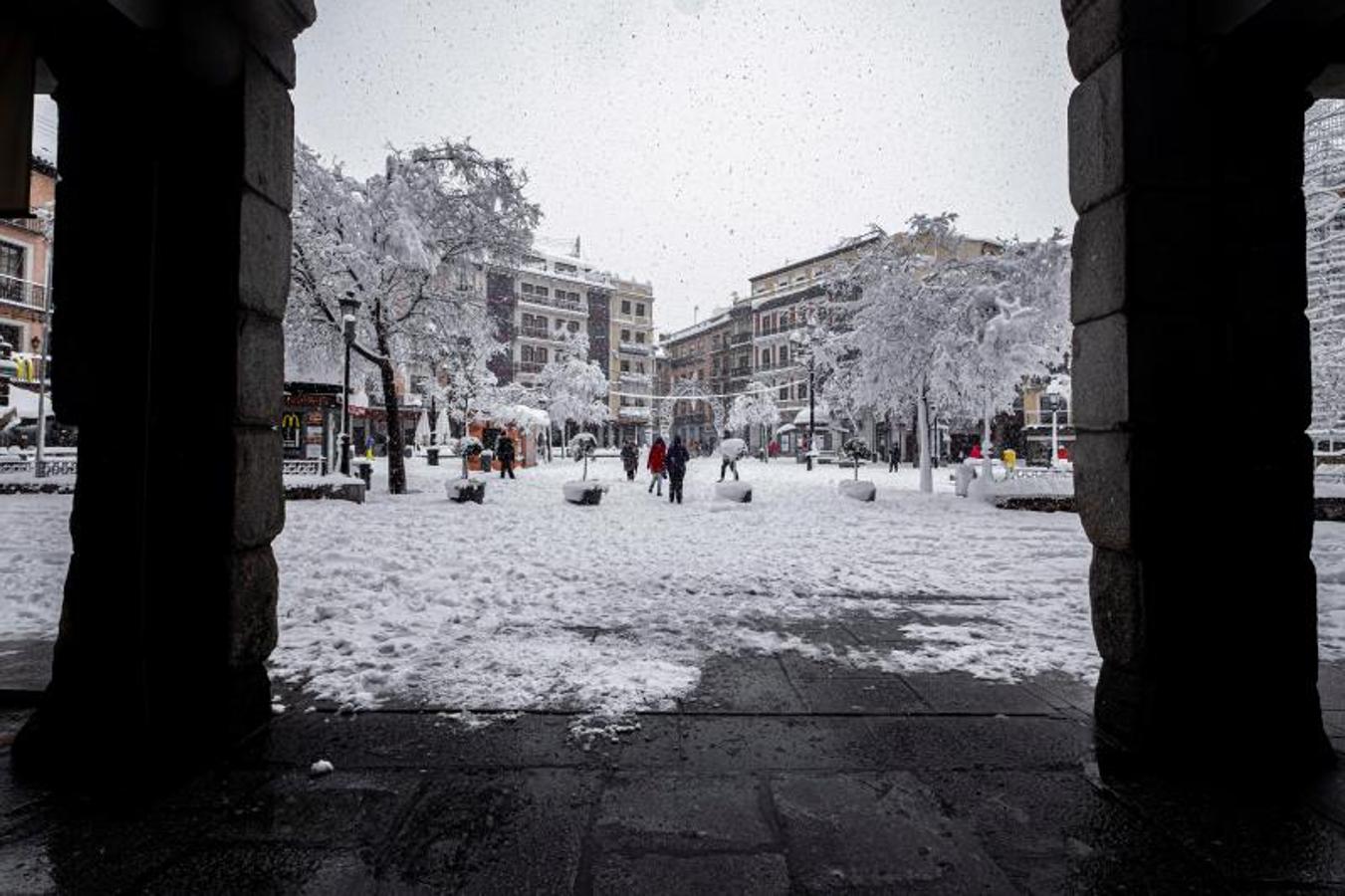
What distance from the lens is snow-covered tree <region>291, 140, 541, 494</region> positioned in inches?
589

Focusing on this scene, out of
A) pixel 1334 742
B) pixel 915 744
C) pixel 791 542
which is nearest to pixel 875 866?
pixel 915 744

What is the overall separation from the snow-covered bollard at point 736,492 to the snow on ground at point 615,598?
4020mm

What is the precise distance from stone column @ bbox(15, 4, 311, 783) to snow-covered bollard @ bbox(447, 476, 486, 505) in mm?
12327

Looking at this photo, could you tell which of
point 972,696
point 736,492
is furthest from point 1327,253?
point 972,696

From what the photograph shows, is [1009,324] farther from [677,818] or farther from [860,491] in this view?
[677,818]

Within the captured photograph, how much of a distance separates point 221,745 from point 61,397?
1.57 meters

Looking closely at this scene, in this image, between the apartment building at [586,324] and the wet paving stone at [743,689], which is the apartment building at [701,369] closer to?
the apartment building at [586,324]

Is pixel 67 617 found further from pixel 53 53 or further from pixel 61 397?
pixel 53 53

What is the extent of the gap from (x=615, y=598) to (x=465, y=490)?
A: 1003 centimetres

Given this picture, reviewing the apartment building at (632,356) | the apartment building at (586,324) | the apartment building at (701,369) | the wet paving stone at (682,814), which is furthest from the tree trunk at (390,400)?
the apartment building at (701,369)

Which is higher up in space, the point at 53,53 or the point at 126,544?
the point at 53,53

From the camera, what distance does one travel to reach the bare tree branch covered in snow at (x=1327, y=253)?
1294 cm

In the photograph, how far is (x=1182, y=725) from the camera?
2676mm

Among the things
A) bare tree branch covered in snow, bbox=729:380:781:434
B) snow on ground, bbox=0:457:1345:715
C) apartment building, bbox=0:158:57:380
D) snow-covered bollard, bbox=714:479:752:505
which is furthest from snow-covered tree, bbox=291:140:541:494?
bare tree branch covered in snow, bbox=729:380:781:434
